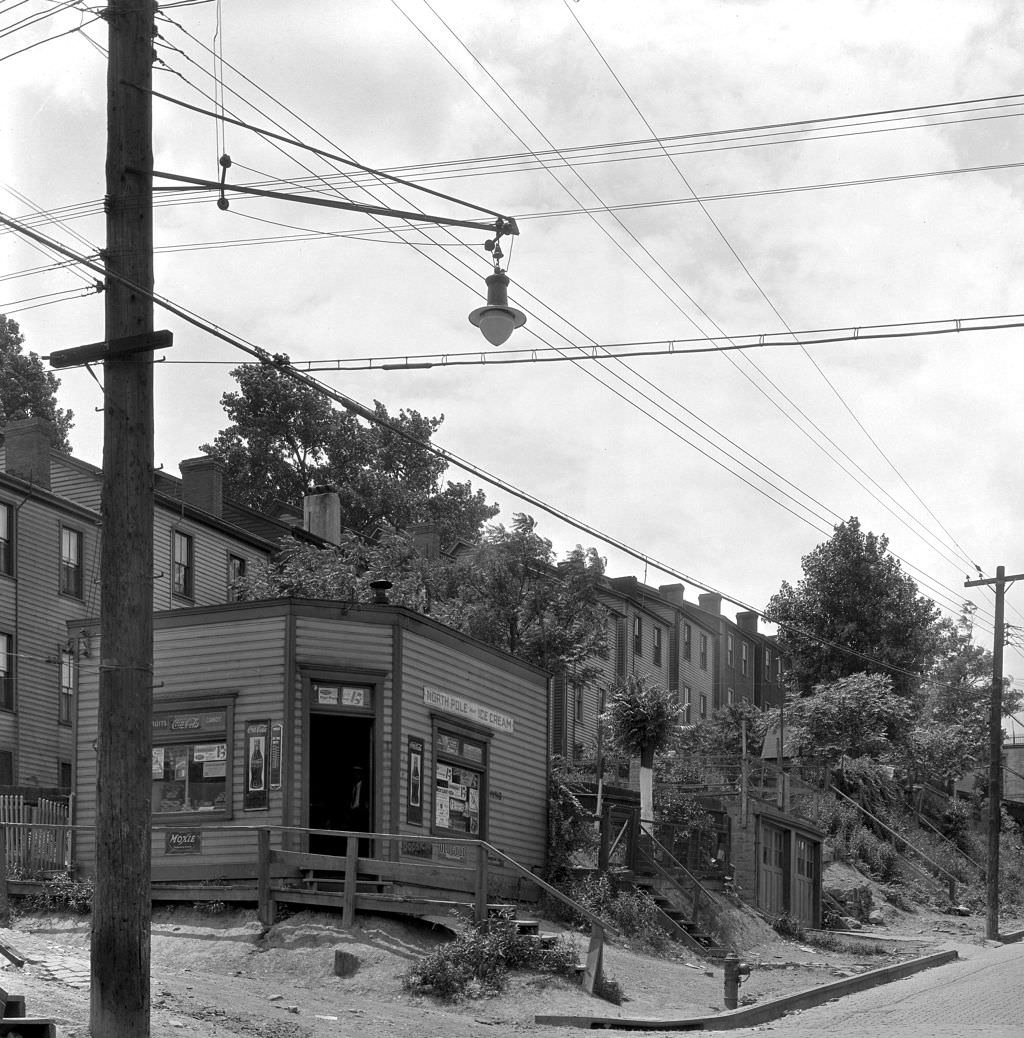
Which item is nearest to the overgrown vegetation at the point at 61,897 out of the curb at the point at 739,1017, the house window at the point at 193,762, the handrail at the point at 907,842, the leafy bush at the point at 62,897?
the leafy bush at the point at 62,897

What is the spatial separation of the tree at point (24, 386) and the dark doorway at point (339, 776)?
1653 inches

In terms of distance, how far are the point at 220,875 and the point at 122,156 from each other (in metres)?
11.9

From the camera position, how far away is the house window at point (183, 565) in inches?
1597

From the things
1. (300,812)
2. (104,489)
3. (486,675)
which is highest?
(104,489)

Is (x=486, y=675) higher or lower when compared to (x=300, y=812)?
higher

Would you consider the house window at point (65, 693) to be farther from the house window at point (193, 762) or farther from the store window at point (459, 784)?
the store window at point (459, 784)

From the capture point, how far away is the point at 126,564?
1108cm

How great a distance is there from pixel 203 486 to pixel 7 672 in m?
9.53

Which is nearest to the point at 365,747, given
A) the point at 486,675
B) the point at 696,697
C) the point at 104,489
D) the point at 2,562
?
the point at 486,675

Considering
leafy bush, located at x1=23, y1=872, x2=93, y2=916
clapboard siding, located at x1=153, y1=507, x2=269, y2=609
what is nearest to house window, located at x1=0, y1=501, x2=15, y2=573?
clapboard siding, located at x1=153, y1=507, x2=269, y2=609

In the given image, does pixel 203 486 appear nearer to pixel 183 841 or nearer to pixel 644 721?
pixel 644 721

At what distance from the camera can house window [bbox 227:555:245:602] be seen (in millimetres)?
42406

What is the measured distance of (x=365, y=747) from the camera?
23719 millimetres

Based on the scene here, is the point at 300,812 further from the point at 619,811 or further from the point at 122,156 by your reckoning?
the point at 122,156
